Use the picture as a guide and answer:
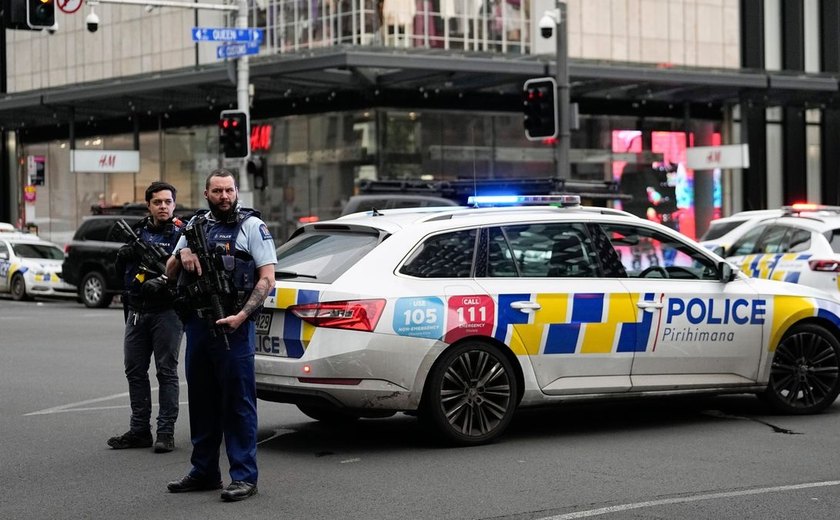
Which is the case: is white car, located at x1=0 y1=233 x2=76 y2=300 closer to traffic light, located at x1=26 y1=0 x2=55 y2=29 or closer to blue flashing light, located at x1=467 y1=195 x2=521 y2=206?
traffic light, located at x1=26 y1=0 x2=55 y2=29

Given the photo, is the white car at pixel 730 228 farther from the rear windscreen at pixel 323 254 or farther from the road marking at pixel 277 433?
the rear windscreen at pixel 323 254

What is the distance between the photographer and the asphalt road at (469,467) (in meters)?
7.07

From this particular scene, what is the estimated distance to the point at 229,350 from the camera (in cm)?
723

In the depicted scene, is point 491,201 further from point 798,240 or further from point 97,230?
point 97,230

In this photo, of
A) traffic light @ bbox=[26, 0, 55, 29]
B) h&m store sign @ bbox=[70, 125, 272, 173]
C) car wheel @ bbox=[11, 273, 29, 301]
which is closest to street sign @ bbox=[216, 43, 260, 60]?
traffic light @ bbox=[26, 0, 55, 29]

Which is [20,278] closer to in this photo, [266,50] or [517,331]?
[266,50]

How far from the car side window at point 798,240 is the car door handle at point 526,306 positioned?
6.89 m

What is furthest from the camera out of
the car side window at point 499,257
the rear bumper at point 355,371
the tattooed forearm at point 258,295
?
the car side window at point 499,257

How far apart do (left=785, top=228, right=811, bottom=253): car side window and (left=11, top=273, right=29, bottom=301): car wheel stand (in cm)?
1956

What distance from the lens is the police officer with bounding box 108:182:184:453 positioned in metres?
8.97

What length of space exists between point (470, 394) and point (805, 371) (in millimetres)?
3010

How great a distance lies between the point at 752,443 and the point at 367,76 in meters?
25.8

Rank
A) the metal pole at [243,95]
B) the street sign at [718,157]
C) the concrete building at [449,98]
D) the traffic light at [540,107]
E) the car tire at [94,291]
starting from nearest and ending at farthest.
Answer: the traffic light at [540,107] < the metal pole at [243,95] < the car tire at [94,291] < the concrete building at [449,98] < the street sign at [718,157]

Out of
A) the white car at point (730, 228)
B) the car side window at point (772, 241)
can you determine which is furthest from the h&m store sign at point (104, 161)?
the car side window at point (772, 241)
